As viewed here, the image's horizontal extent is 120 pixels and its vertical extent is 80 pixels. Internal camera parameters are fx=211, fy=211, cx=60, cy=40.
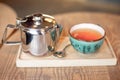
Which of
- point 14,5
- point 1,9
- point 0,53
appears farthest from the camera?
point 14,5

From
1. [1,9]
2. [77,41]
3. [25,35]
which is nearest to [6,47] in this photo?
[25,35]

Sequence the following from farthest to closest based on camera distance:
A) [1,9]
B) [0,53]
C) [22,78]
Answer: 1. [1,9]
2. [0,53]
3. [22,78]

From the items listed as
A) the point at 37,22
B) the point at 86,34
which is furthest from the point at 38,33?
the point at 86,34

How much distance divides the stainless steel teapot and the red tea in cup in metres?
0.07

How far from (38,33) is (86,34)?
0.58 ft

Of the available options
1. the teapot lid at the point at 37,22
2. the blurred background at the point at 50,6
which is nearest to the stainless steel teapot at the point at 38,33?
the teapot lid at the point at 37,22

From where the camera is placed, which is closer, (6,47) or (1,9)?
(6,47)

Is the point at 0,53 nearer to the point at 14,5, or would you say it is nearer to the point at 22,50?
the point at 22,50

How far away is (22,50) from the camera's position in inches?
27.3

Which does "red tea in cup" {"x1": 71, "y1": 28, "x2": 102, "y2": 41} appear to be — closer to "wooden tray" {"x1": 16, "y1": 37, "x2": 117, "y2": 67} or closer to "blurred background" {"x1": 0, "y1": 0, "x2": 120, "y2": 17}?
"wooden tray" {"x1": 16, "y1": 37, "x2": 117, "y2": 67}

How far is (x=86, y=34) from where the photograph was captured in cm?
70

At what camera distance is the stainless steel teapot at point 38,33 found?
612 mm

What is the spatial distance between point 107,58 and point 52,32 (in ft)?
0.63

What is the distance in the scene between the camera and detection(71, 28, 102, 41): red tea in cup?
26.7 inches
